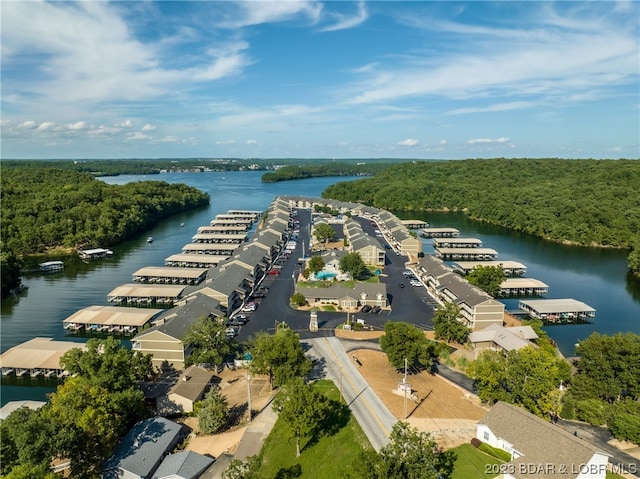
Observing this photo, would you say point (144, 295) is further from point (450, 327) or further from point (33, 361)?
point (450, 327)

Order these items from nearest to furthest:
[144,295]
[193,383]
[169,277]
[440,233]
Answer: [193,383] < [144,295] < [169,277] < [440,233]

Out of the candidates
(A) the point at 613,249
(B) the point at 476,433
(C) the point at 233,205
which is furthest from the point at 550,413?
(C) the point at 233,205

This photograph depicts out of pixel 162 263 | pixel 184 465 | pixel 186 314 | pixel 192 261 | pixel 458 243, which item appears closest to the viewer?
pixel 184 465

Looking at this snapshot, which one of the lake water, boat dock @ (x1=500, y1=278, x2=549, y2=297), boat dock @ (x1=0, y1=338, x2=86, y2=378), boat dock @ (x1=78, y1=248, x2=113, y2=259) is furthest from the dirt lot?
boat dock @ (x1=78, y1=248, x2=113, y2=259)

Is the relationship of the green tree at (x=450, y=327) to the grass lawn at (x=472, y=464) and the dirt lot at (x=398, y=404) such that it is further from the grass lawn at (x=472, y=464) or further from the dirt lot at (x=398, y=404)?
the grass lawn at (x=472, y=464)

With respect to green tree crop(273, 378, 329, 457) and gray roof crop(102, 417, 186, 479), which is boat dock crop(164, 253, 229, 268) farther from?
green tree crop(273, 378, 329, 457)

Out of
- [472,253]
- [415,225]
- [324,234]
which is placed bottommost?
[472,253]

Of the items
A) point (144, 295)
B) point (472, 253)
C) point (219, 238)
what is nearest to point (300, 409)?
point (144, 295)
